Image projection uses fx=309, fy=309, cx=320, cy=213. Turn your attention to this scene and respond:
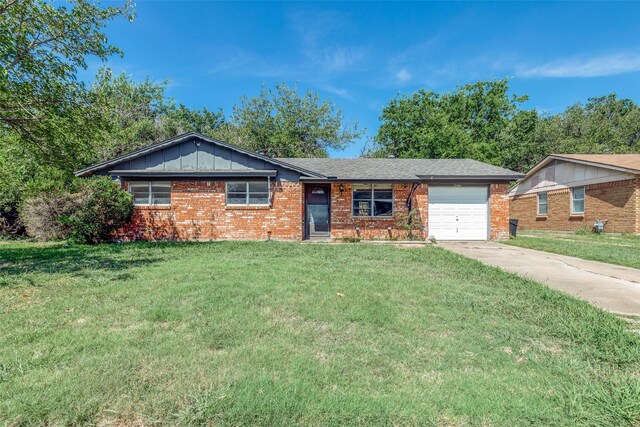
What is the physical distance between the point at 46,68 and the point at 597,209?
22.8 metres

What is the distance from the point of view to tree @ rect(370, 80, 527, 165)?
29642 mm

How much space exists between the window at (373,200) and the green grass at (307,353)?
7426mm

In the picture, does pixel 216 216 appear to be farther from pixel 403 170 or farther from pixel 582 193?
pixel 582 193

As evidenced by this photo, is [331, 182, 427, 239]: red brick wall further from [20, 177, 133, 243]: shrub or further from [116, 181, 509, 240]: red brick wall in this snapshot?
[20, 177, 133, 243]: shrub

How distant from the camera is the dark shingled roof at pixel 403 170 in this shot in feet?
40.9

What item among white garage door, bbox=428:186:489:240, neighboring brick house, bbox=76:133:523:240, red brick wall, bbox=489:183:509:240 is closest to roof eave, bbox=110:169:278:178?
neighboring brick house, bbox=76:133:523:240

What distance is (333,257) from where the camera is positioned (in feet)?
27.7

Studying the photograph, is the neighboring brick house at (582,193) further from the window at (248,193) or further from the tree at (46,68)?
the tree at (46,68)

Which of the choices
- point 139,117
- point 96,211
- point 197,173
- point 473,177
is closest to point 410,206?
point 473,177

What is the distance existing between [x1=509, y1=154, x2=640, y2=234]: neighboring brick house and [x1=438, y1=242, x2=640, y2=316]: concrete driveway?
8781mm

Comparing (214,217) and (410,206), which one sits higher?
(410,206)

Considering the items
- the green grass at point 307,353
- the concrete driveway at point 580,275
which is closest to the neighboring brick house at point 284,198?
the concrete driveway at point 580,275

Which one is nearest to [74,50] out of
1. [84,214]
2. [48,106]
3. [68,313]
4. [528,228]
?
[48,106]

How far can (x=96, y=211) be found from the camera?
11.4 meters
